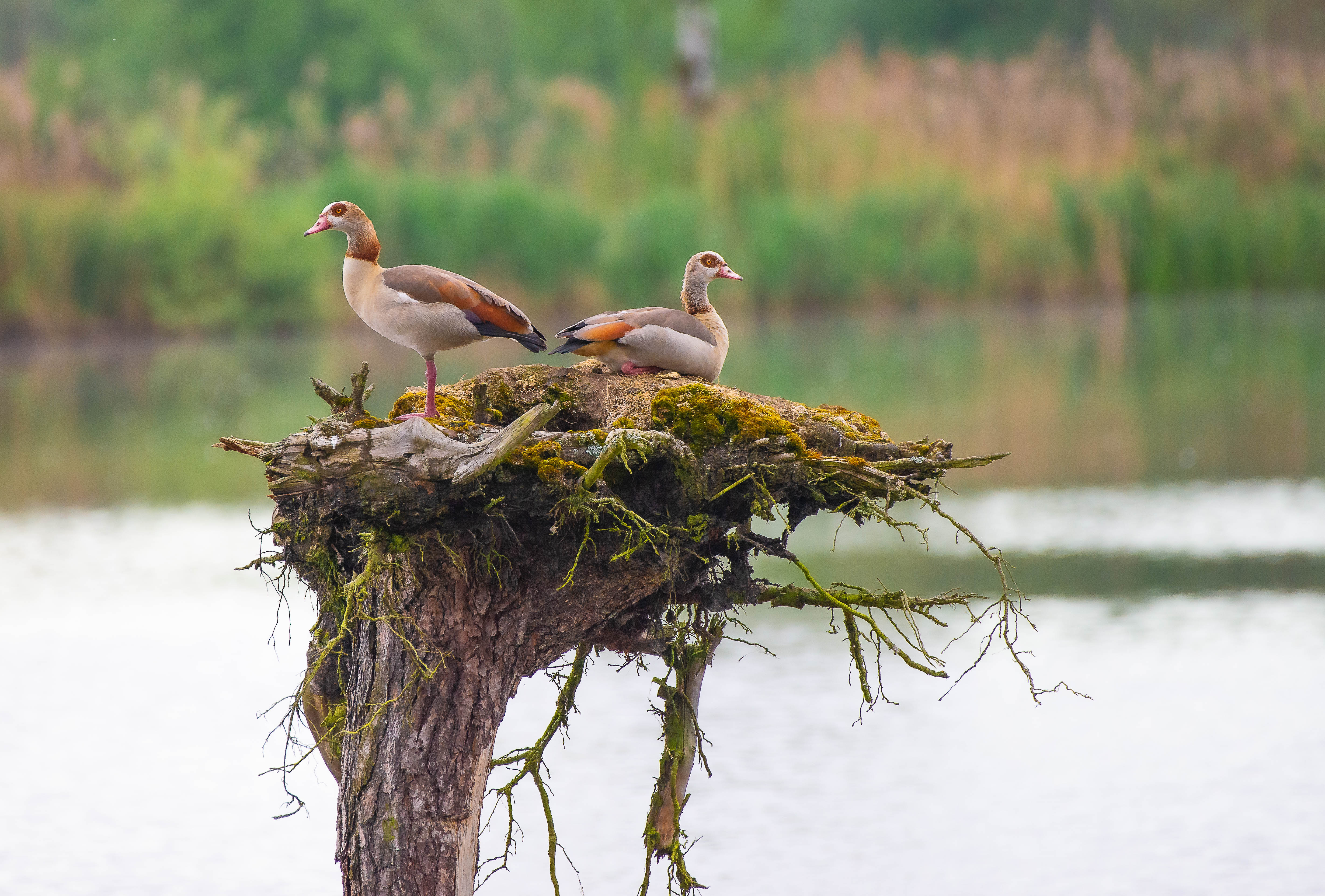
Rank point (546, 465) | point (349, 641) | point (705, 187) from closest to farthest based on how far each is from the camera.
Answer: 1. point (546, 465)
2. point (349, 641)
3. point (705, 187)

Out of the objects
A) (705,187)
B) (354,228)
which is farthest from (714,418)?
(705,187)

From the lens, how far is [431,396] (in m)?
4.52

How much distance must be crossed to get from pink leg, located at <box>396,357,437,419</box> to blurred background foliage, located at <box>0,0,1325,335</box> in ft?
61.0

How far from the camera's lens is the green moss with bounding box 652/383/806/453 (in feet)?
13.9

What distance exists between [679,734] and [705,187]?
21.2m

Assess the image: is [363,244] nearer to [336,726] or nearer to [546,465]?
[546,465]

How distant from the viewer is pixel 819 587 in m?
4.28

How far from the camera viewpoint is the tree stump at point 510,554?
4000 mm

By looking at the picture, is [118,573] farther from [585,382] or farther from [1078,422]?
[1078,422]

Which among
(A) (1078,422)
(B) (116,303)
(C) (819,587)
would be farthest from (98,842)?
(B) (116,303)

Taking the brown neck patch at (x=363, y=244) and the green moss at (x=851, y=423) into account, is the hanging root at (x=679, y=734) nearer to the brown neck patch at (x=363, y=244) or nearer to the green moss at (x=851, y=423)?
the green moss at (x=851, y=423)

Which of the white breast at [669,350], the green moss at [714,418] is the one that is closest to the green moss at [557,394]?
the white breast at [669,350]

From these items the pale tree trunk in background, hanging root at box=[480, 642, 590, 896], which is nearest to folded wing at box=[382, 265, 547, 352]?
hanging root at box=[480, 642, 590, 896]

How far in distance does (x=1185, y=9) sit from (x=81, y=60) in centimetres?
2699
